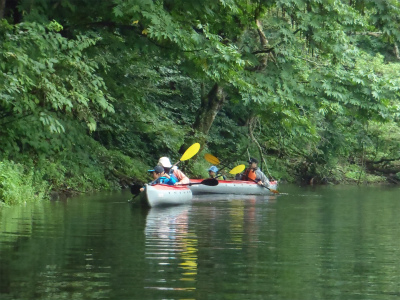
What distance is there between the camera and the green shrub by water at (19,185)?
1680 cm

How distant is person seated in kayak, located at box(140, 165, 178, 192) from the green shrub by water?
2.46 metres

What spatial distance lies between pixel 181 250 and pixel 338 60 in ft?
57.6

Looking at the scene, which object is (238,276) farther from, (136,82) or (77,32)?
(136,82)

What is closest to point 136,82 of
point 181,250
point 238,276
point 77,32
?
point 77,32

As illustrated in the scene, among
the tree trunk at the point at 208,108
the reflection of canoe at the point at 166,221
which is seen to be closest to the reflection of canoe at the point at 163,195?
the reflection of canoe at the point at 166,221

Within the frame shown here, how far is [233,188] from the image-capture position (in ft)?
82.4

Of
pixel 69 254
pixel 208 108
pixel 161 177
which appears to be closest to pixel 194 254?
pixel 69 254

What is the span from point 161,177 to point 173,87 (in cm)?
1297

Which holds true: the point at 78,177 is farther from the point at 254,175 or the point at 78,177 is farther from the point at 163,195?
the point at 254,175

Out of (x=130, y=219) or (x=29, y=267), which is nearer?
(x=29, y=267)

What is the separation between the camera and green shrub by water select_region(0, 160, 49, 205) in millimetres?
16797

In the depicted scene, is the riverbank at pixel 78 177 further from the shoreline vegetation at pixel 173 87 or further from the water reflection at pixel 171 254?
the water reflection at pixel 171 254

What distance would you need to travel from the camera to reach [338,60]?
26.7 meters

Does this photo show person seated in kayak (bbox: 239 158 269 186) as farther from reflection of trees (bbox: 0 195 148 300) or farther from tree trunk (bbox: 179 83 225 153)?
reflection of trees (bbox: 0 195 148 300)
